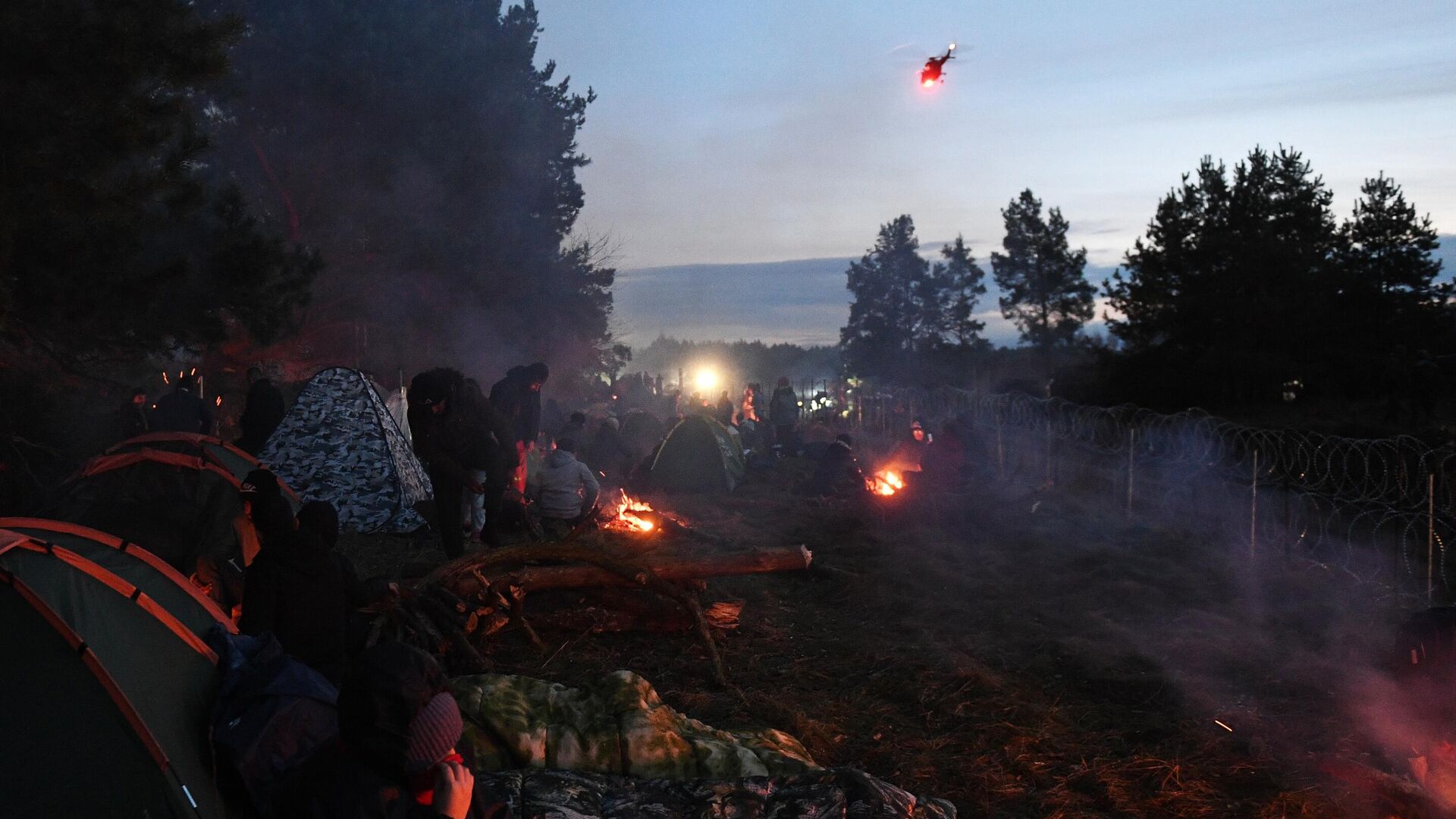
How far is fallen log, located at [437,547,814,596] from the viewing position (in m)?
7.08

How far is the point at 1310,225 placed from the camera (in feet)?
108

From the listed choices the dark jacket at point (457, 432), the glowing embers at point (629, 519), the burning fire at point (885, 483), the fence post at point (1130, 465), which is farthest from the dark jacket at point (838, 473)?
the dark jacket at point (457, 432)

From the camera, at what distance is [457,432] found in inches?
345

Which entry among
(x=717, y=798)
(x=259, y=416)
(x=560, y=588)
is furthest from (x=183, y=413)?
(x=717, y=798)

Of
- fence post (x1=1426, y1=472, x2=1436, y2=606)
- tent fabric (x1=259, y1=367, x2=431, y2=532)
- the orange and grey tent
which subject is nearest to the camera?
the orange and grey tent

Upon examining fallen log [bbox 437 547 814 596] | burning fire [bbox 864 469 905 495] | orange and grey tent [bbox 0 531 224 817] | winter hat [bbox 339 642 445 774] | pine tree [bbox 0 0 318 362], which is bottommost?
burning fire [bbox 864 469 905 495]

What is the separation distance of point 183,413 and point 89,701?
1156cm

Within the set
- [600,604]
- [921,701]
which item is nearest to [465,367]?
[600,604]

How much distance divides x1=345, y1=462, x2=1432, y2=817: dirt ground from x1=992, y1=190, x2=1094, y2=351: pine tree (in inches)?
1733

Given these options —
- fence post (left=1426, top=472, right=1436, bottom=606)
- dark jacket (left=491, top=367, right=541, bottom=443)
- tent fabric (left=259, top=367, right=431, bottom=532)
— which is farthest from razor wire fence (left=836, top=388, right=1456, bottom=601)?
tent fabric (left=259, top=367, right=431, bottom=532)

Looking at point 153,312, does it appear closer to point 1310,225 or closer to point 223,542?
point 223,542

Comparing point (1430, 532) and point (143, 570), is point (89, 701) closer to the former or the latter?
point (143, 570)

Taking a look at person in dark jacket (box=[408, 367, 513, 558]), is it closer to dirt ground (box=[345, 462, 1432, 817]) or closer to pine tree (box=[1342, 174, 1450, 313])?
dirt ground (box=[345, 462, 1432, 817])

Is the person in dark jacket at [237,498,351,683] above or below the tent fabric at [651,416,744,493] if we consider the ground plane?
above
